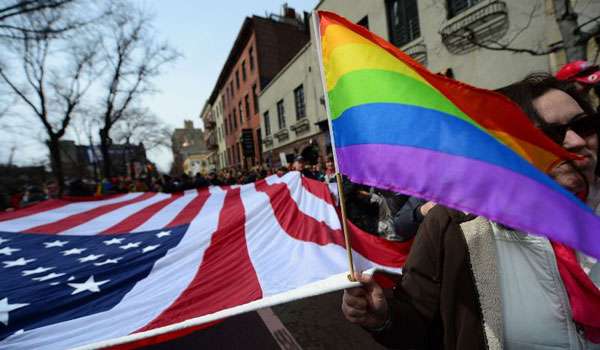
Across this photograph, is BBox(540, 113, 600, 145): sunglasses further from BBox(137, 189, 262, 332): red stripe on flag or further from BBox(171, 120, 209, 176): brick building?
BBox(171, 120, 209, 176): brick building

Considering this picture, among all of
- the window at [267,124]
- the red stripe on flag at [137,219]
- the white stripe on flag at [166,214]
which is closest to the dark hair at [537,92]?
the white stripe on flag at [166,214]

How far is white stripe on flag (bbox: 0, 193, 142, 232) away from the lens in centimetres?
387

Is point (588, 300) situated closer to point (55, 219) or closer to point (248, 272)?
point (248, 272)

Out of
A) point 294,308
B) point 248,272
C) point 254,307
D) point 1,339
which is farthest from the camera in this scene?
point 294,308

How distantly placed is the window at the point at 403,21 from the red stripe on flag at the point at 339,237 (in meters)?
8.61

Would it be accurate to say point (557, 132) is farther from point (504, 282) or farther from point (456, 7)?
point (456, 7)

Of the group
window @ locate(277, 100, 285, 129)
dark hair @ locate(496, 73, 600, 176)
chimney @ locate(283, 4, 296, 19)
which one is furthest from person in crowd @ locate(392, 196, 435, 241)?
chimney @ locate(283, 4, 296, 19)

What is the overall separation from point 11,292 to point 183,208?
2.42m

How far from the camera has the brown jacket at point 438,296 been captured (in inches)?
40.4

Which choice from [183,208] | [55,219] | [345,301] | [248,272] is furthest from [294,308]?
[55,219]

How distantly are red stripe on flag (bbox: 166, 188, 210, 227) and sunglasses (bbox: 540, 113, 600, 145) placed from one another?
3591mm

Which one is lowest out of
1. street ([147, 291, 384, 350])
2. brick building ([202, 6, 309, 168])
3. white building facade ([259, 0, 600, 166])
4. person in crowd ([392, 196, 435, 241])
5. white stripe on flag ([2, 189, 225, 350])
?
street ([147, 291, 384, 350])

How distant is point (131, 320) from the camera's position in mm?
1874

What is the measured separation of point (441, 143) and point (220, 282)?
196 cm
